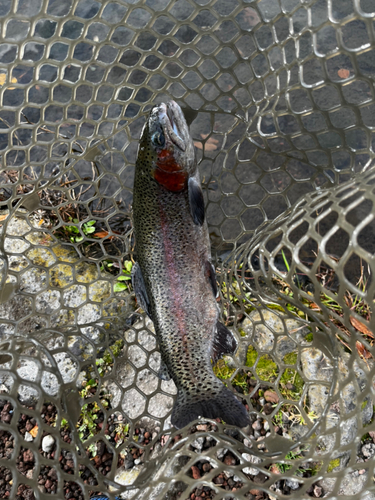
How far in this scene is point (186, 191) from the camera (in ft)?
7.18

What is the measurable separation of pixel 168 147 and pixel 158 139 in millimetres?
74

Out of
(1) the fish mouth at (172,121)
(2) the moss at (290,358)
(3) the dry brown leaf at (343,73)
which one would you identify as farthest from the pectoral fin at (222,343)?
(3) the dry brown leaf at (343,73)

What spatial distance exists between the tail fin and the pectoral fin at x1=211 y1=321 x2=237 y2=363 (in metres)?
0.25

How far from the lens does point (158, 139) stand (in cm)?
210

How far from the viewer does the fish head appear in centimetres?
209

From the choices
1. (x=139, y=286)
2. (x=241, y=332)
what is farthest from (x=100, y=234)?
(x=241, y=332)

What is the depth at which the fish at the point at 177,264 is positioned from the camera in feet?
6.84

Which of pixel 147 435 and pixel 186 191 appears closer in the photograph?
pixel 186 191

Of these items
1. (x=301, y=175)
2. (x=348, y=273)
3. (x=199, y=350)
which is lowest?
(x=199, y=350)

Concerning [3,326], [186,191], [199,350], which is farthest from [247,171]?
[3,326]

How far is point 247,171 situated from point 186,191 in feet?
3.66

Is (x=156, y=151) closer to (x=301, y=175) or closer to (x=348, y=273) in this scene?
(x=301, y=175)

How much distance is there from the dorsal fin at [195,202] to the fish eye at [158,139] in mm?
270

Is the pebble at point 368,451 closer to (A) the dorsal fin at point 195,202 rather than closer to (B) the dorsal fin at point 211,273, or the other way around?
(B) the dorsal fin at point 211,273
